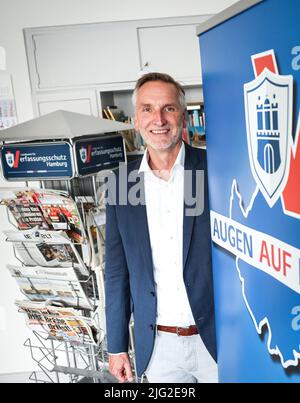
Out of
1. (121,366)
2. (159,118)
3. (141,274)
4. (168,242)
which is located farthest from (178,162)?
(121,366)

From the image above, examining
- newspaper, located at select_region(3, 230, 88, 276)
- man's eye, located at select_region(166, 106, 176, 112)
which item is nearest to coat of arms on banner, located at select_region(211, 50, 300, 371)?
man's eye, located at select_region(166, 106, 176, 112)

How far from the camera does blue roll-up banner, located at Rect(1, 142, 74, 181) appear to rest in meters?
1.83

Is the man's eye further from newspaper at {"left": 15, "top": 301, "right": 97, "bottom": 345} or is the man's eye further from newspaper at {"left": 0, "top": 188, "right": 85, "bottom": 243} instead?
newspaper at {"left": 15, "top": 301, "right": 97, "bottom": 345}

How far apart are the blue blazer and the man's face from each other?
0.10 m

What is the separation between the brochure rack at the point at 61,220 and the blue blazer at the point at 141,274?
359mm

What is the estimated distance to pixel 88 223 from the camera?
1.96 metres

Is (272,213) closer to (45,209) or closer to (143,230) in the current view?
(143,230)

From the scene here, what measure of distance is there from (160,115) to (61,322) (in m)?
1.21

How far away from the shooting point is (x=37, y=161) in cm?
188

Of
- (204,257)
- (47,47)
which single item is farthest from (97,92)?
(204,257)

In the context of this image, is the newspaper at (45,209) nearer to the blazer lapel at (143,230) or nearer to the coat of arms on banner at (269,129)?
the blazer lapel at (143,230)

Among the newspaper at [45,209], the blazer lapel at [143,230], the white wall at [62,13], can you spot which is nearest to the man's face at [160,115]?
the blazer lapel at [143,230]

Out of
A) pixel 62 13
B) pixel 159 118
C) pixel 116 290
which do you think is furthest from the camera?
pixel 62 13
